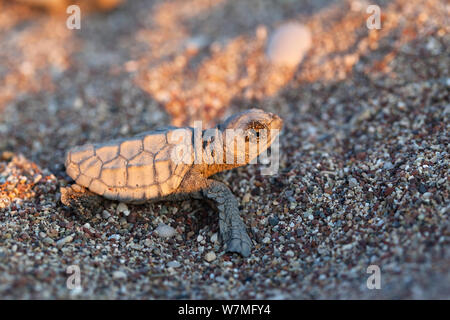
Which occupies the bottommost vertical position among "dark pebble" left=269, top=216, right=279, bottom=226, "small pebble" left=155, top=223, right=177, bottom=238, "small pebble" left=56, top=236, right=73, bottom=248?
"small pebble" left=56, top=236, right=73, bottom=248

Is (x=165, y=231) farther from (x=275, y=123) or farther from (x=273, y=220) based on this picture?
(x=275, y=123)

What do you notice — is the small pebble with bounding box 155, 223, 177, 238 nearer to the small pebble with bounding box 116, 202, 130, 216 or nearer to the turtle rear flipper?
the small pebble with bounding box 116, 202, 130, 216

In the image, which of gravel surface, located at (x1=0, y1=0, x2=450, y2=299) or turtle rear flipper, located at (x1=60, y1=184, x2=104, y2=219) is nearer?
gravel surface, located at (x1=0, y1=0, x2=450, y2=299)

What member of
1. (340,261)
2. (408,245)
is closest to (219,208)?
(340,261)

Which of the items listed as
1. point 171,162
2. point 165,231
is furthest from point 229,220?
point 171,162

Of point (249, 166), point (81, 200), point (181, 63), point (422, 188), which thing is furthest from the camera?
point (181, 63)

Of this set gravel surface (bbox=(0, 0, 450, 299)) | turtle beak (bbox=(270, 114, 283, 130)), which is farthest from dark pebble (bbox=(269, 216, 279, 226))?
turtle beak (bbox=(270, 114, 283, 130))

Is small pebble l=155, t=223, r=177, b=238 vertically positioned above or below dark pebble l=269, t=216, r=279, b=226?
below

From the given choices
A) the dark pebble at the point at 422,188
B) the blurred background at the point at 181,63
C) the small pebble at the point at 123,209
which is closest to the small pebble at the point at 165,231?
the small pebble at the point at 123,209
